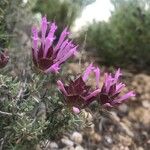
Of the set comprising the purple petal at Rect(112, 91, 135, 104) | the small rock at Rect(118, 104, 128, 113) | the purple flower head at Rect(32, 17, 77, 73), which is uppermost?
the small rock at Rect(118, 104, 128, 113)

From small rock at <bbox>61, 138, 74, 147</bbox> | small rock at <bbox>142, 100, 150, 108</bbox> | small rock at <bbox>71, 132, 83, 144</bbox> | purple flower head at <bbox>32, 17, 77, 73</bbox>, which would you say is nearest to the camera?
purple flower head at <bbox>32, 17, 77, 73</bbox>

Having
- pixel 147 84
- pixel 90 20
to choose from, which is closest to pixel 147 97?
pixel 147 84

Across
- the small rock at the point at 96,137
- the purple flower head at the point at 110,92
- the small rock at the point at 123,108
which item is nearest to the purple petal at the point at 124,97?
the purple flower head at the point at 110,92

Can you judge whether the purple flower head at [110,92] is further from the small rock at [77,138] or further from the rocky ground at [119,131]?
the small rock at [77,138]

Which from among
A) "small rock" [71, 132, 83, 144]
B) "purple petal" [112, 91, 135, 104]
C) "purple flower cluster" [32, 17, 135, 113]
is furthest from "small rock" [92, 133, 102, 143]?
"purple flower cluster" [32, 17, 135, 113]

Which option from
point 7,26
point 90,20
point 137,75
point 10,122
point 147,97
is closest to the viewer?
point 10,122

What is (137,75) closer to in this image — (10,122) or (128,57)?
(128,57)

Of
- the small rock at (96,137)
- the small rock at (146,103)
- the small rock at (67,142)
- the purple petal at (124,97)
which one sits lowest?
the small rock at (67,142)

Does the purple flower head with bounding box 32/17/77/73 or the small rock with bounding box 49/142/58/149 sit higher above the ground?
the purple flower head with bounding box 32/17/77/73

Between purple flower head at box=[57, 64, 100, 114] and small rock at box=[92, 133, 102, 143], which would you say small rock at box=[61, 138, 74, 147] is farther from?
purple flower head at box=[57, 64, 100, 114]

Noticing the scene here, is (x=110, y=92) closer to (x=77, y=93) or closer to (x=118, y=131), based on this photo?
(x=77, y=93)

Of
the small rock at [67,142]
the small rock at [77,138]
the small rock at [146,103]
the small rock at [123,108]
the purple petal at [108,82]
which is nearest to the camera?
the purple petal at [108,82]
